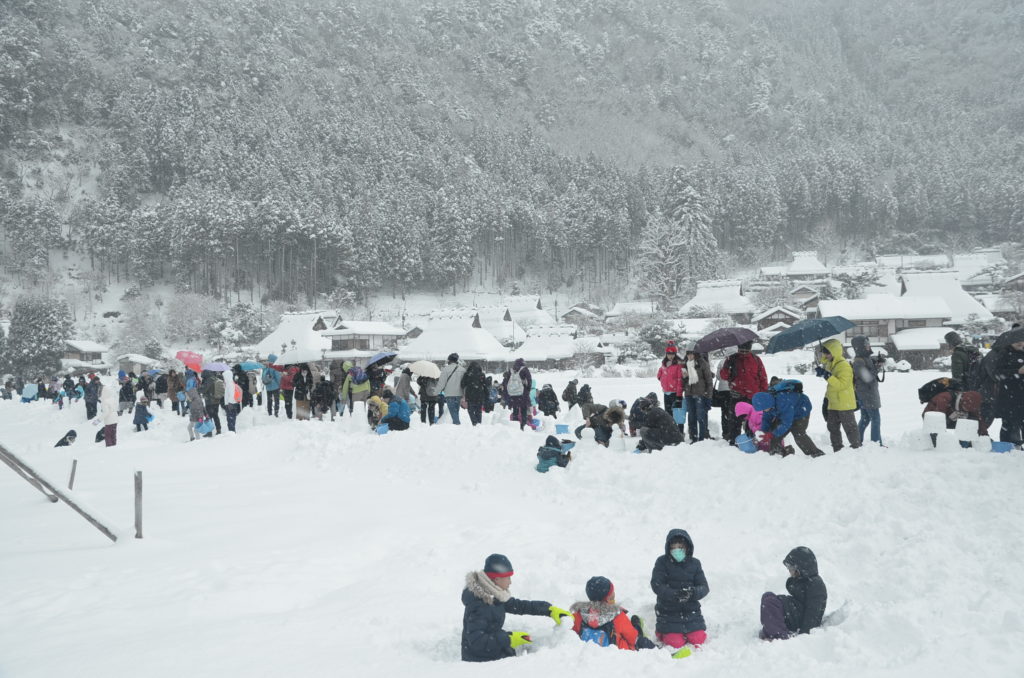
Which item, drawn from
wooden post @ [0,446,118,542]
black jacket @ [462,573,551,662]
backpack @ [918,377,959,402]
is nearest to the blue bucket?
backpack @ [918,377,959,402]

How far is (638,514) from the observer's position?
306 inches

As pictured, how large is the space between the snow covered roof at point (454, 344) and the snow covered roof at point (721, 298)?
875 inches

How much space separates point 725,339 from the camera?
1018cm

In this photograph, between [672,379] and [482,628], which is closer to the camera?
[482,628]

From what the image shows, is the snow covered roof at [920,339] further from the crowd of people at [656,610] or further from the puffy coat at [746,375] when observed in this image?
the crowd of people at [656,610]

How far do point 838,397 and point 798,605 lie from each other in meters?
4.14

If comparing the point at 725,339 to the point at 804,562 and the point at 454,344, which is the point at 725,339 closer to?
the point at 804,562

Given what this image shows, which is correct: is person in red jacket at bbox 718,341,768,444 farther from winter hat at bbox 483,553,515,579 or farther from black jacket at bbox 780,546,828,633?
winter hat at bbox 483,553,515,579

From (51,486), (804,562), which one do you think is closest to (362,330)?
(51,486)

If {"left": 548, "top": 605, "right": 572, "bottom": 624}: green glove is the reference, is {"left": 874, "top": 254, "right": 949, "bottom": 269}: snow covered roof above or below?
above

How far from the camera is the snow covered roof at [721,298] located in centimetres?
5897

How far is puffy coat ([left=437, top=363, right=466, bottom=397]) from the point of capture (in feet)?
45.0

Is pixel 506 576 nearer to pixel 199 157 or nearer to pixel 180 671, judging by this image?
pixel 180 671

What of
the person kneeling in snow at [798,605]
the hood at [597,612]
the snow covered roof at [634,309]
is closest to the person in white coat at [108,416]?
the hood at [597,612]
